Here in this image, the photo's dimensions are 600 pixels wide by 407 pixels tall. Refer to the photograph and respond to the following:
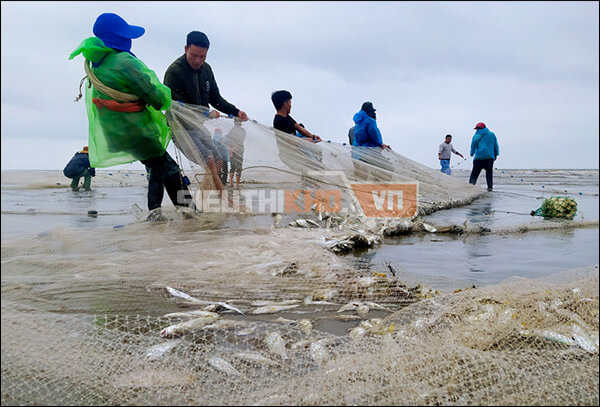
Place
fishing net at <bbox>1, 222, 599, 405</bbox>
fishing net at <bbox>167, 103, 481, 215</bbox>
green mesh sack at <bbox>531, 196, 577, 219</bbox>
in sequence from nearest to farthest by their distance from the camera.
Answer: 1. fishing net at <bbox>1, 222, 599, 405</bbox>
2. fishing net at <bbox>167, 103, 481, 215</bbox>
3. green mesh sack at <bbox>531, 196, 577, 219</bbox>

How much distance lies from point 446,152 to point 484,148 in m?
3.29

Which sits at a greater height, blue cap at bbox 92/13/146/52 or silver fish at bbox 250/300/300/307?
blue cap at bbox 92/13/146/52

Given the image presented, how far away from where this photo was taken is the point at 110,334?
2152 millimetres

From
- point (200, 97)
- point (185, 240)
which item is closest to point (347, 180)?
point (200, 97)

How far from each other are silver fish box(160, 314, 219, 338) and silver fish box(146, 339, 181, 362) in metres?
0.20

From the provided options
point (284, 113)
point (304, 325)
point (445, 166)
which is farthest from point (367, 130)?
point (445, 166)

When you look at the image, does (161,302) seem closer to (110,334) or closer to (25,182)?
(110,334)

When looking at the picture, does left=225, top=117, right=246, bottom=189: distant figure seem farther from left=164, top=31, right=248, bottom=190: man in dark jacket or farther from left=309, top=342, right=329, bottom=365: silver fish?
left=309, top=342, right=329, bottom=365: silver fish

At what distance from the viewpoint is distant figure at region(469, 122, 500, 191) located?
39.8 ft

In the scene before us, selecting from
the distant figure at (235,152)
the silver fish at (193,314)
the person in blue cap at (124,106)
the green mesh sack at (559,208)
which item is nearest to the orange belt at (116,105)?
the person in blue cap at (124,106)


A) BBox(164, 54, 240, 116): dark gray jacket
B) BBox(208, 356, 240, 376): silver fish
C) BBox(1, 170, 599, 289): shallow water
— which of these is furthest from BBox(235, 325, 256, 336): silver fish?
BBox(164, 54, 240, 116): dark gray jacket

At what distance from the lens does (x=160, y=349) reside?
2.05 m

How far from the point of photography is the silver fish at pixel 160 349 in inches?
78.6

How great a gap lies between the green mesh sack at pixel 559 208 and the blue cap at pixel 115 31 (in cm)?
630
